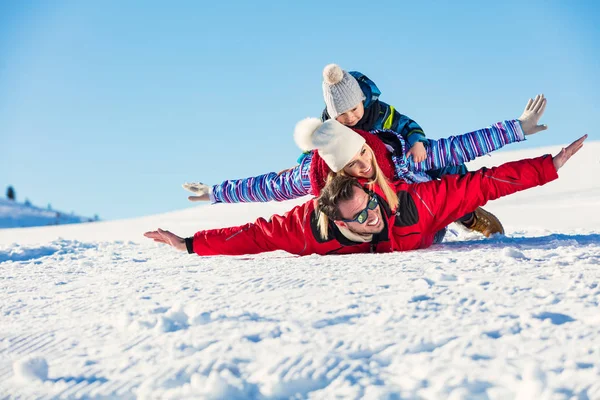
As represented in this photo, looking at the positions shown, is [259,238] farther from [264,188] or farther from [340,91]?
[340,91]

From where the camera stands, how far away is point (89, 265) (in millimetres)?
3668

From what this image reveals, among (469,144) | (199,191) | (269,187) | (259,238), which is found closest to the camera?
(259,238)

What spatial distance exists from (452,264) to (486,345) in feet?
3.35

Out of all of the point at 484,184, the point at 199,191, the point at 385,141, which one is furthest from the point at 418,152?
the point at 199,191

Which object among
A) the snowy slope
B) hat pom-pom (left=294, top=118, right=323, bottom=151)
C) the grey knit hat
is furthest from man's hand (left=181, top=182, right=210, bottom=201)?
the snowy slope

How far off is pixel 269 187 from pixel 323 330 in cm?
251

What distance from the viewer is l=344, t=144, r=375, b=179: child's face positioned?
125 inches

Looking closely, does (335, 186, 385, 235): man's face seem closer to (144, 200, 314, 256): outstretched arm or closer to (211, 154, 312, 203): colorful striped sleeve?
(144, 200, 314, 256): outstretched arm

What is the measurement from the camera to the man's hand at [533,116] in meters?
3.65

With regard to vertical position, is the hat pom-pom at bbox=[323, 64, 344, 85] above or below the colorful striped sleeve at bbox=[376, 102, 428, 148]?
above

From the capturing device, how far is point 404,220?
Answer: 3217mm


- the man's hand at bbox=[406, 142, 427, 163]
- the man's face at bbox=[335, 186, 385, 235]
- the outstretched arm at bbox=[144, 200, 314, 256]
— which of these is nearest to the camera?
the man's face at bbox=[335, 186, 385, 235]

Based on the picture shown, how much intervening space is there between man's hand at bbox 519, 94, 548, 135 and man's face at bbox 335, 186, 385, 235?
1.23 metres

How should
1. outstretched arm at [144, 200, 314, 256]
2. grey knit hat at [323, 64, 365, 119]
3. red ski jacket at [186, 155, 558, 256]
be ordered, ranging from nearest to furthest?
red ski jacket at [186, 155, 558, 256], outstretched arm at [144, 200, 314, 256], grey knit hat at [323, 64, 365, 119]
